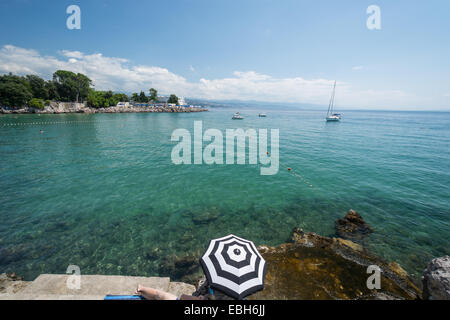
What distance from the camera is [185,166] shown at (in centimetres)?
1969

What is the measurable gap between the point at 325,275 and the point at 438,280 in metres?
2.73

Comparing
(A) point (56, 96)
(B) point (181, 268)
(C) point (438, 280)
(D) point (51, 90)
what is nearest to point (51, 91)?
(D) point (51, 90)

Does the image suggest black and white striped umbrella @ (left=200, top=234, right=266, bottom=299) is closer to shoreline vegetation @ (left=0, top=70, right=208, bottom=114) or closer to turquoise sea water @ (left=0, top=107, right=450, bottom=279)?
turquoise sea water @ (left=0, top=107, right=450, bottom=279)

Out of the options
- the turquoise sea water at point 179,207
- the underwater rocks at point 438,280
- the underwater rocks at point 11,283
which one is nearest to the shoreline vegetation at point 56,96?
the turquoise sea water at point 179,207

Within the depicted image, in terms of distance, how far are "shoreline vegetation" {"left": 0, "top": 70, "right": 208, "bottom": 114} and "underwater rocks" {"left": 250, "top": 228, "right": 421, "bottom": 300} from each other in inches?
4202

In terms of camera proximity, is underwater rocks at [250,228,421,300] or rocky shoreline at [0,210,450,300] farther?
underwater rocks at [250,228,421,300]

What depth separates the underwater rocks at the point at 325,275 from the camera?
5309 mm

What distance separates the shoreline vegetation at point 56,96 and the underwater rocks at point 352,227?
10832cm

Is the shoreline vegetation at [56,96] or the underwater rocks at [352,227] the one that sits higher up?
the shoreline vegetation at [56,96]

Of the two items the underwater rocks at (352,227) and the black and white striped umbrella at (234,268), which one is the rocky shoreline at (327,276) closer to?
the black and white striped umbrella at (234,268)

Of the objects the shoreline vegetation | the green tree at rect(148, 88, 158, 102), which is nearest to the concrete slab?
the shoreline vegetation

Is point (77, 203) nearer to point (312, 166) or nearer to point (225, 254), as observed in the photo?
point (225, 254)

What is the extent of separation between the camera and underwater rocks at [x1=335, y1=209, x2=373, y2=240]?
31.9 feet
